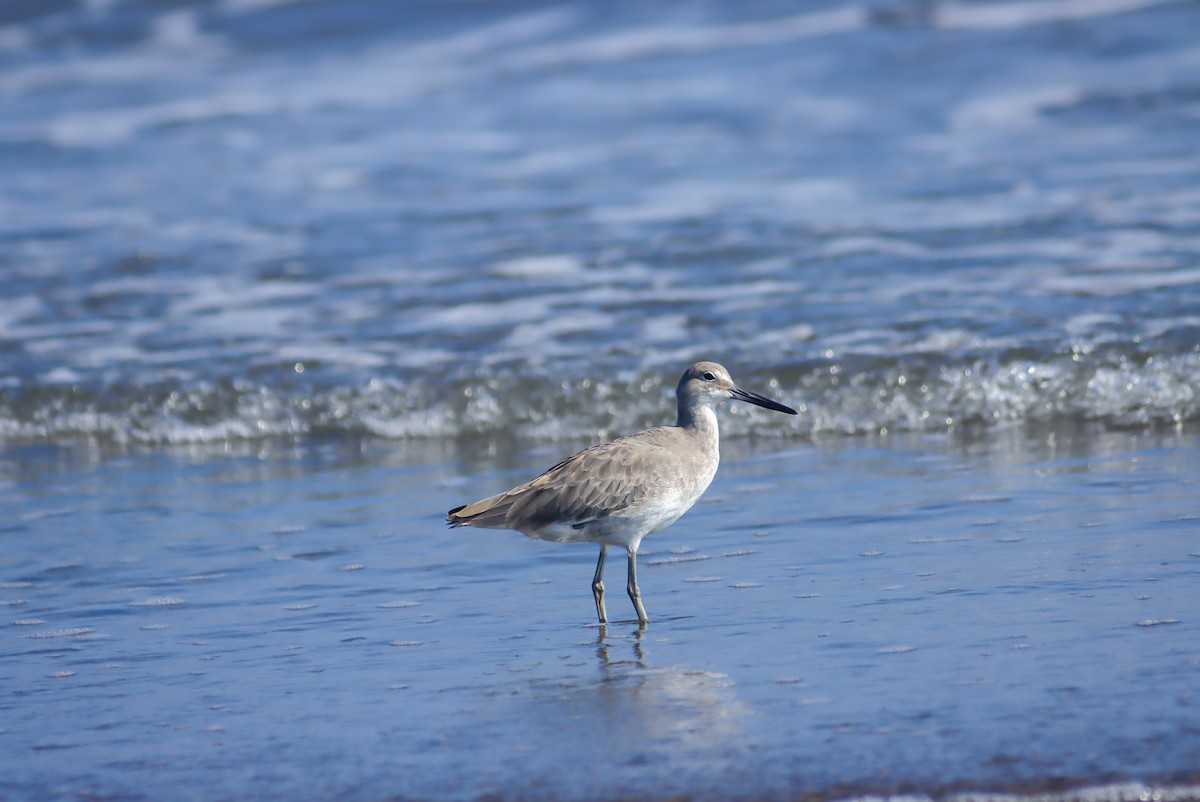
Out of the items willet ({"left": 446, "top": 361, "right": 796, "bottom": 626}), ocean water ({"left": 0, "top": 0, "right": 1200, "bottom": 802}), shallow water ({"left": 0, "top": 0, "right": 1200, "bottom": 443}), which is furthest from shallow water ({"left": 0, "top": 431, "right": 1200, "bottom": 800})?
shallow water ({"left": 0, "top": 0, "right": 1200, "bottom": 443})

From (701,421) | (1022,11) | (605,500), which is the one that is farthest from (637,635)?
(1022,11)

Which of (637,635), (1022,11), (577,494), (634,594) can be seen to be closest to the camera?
(637,635)

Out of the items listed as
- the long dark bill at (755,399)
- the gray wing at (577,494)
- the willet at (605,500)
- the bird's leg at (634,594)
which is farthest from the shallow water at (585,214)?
the bird's leg at (634,594)

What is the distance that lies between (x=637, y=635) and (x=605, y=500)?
24.8 inches

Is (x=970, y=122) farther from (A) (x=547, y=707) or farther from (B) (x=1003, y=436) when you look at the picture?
(A) (x=547, y=707)

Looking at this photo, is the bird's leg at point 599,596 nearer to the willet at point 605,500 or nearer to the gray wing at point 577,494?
the willet at point 605,500

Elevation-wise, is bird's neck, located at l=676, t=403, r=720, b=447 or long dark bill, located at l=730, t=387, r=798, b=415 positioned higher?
long dark bill, located at l=730, t=387, r=798, b=415

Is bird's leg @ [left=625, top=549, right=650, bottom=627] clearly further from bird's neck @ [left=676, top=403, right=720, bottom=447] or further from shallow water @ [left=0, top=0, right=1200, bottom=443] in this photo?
shallow water @ [left=0, top=0, right=1200, bottom=443]

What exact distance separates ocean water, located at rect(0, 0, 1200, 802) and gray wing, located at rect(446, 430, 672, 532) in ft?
1.26

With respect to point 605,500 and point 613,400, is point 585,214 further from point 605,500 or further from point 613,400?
point 605,500

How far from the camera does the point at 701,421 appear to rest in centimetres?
680

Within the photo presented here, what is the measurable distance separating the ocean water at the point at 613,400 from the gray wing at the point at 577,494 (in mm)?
384

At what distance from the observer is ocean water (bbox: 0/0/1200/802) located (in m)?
4.59

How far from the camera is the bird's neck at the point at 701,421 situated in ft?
22.1
